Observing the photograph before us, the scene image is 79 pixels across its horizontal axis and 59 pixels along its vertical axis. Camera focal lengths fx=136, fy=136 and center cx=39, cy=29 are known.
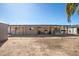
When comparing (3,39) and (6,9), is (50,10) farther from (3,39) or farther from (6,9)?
(3,39)

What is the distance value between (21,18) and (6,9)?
1.79 feet

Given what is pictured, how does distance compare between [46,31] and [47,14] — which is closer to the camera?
[47,14]

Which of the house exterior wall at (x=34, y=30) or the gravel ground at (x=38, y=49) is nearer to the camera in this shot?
the gravel ground at (x=38, y=49)

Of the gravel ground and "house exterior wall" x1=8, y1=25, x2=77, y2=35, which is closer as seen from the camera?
the gravel ground

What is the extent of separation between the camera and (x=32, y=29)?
10133 mm

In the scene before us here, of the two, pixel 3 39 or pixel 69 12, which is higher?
pixel 69 12

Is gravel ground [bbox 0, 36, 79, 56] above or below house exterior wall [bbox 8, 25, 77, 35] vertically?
below

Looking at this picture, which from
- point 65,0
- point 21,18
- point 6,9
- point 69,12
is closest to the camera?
point 65,0

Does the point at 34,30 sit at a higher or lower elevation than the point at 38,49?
higher

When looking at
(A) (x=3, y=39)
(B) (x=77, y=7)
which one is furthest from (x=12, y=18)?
(B) (x=77, y=7)

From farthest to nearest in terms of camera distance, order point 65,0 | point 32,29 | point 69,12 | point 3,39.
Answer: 1. point 32,29
2. point 3,39
3. point 69,12
4. point 65,0

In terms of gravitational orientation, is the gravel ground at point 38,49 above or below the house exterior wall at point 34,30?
below

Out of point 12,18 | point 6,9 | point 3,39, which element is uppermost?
point 6,9

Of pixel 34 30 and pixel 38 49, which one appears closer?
pixel 38 49
